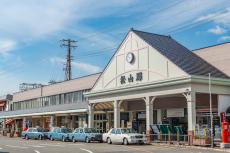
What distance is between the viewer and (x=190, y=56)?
130 feet

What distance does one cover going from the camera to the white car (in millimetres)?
33375

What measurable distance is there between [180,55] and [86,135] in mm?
11900

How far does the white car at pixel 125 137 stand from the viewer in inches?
1314

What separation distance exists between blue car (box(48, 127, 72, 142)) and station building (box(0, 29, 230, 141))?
3179 millimetres

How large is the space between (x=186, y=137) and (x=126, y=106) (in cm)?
1496

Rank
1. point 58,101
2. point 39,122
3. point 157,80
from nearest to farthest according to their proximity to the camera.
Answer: point 157,80, point 58,101, point 39,122

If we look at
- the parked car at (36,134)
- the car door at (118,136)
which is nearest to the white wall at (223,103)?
the car door at (118,136)

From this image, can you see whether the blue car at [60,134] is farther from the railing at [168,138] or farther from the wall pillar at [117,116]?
the railing at [168,138]

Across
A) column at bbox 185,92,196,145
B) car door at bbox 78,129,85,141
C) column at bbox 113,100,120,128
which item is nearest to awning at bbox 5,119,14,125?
car door at bbox 78,129,85,141

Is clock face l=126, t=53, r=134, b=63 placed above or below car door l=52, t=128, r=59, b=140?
above

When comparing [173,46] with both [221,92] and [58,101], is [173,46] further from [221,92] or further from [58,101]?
[58,101]

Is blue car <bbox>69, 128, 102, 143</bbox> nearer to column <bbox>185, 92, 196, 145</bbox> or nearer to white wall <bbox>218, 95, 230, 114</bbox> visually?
column <bbox>185, 92, 196, 145</bbox>

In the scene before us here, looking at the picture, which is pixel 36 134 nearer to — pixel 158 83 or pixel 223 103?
pixel 158 83

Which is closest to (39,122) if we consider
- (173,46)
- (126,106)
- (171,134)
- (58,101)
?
(58,101)
